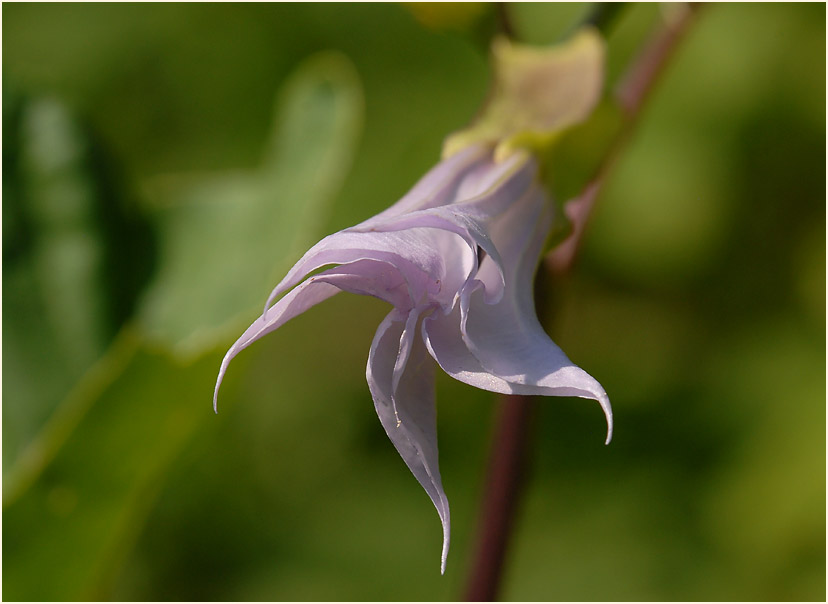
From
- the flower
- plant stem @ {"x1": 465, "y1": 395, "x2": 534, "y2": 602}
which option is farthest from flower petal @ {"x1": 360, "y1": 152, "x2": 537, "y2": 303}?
plant stem @ {"x1": 465, "y1": 395, "x2": 534, "y2": 602}

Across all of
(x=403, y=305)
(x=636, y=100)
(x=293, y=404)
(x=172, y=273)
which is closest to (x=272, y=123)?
(x=293, y=404)

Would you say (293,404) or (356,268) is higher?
(356,268)

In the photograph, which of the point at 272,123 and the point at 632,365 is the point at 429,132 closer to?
the point at 272,123

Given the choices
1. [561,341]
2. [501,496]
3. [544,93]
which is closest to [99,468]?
[501,496]

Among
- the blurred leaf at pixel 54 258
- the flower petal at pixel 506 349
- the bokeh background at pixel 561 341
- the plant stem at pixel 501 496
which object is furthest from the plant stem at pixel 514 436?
the bokeh background at pixel 561 341

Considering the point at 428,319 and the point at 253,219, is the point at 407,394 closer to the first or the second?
the point at 428,319

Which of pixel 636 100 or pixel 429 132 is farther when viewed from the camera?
pixel 429 132

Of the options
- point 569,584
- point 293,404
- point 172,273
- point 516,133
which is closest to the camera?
point 516,133

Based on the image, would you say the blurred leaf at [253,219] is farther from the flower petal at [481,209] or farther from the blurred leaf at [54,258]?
the flower petal at [481,209]

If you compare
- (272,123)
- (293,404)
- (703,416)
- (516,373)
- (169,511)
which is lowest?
(169,511)
